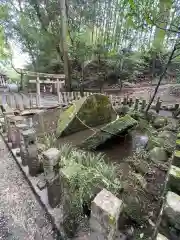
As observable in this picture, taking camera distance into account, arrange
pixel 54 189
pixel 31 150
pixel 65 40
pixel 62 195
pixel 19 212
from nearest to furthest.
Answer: pixel 62 195 < pixel 54 189 < pixel 19 212 < pixel 31 150 < pixel 65 40

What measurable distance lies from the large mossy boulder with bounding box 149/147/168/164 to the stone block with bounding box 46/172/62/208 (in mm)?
1815

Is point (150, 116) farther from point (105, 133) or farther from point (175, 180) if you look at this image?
point (175, 180)

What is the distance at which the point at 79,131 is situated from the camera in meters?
3.92

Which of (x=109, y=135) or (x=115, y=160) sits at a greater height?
(x=109, y=135)

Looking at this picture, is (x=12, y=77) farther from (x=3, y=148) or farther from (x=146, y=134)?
(x=146, y=134)

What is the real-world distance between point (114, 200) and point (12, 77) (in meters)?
9.97

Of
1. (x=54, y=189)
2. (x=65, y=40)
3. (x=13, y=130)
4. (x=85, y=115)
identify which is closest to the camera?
(x=54, y=189)

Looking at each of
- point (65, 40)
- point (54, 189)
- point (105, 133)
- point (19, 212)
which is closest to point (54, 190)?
point (54, 189)

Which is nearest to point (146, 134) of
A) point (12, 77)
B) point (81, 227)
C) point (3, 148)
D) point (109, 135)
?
point (109, 135)

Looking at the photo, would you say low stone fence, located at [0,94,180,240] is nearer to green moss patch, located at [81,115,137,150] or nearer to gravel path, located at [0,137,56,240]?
gravel path, located at [0,137,56,240]

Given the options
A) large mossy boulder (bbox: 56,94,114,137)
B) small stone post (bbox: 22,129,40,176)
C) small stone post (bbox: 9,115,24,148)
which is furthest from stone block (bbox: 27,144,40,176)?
large mossy boulder (bbox: 56,94,114,137)

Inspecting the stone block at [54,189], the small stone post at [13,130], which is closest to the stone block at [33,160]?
the stone block at [54,189]

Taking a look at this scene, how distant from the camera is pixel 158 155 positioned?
2.79 metres

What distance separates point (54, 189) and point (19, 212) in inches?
22.8
